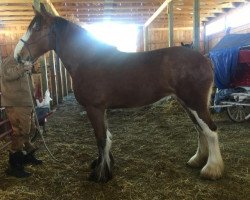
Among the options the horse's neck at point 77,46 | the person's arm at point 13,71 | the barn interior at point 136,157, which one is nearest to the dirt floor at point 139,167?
the barn interior at point 136,157

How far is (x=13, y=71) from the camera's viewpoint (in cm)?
391

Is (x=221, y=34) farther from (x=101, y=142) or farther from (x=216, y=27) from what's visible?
(x=101, y=142)

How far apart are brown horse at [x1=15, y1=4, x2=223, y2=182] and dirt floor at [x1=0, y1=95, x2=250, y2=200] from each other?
10.5 inches

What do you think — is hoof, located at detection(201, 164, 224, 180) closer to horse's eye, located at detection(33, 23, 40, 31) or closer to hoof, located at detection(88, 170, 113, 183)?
hoof, located at detection(88, 170, 113, 183)

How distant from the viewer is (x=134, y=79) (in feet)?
12.4

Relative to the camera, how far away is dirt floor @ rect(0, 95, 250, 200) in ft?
11.4

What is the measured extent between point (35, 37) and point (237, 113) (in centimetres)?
481

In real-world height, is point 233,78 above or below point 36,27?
below

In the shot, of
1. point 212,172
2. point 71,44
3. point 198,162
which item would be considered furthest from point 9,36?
point 212,172

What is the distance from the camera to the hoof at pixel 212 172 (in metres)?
3.68

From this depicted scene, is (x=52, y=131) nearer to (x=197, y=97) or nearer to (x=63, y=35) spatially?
(x=63, y=35)

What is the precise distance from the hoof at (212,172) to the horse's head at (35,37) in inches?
A: 98.4

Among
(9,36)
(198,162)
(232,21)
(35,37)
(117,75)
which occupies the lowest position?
(198,162)

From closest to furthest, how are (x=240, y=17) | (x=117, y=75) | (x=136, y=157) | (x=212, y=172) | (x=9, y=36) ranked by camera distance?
1. (x=212, y=172)
2. (x=117, y=75)
3. (x=136, y=157)
4. (x=240, y=17)
5. (x=9, y=36)
